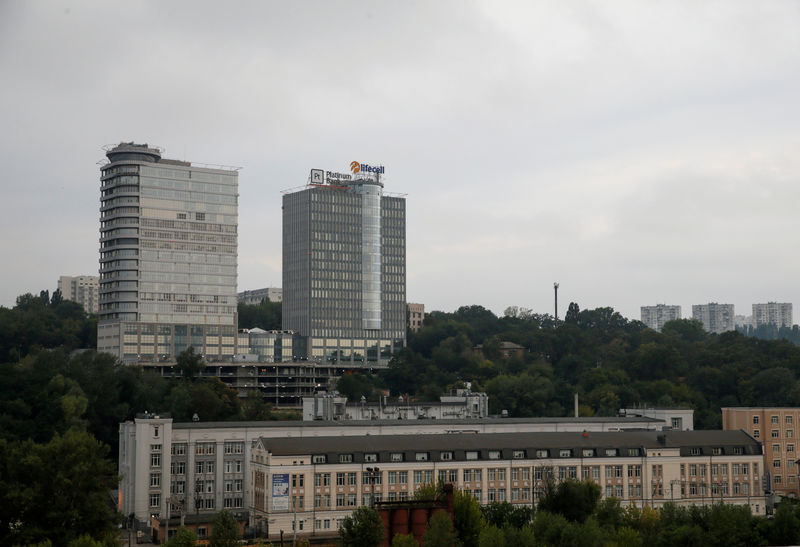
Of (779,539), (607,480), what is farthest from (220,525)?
(607,480)

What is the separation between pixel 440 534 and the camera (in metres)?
110

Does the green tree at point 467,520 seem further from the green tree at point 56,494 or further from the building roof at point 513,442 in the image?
the green tree at point 56,494

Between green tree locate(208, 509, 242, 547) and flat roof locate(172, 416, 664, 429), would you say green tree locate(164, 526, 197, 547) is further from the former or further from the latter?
flat roof locate(172, 416, 664, 429)

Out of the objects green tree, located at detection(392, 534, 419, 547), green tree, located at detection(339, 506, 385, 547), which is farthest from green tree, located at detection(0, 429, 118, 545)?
green tree, located at detection(392, 534, 419, 547)

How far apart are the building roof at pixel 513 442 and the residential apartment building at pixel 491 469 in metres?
0.15

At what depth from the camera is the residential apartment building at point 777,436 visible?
178 meters

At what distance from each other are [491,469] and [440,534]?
47187 mm

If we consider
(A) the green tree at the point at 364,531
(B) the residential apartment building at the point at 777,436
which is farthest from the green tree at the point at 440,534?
(B) the residential apartment building at the point at 777,436

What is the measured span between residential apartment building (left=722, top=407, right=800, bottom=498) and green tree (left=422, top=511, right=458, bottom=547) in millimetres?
83483

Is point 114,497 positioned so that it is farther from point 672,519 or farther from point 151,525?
point 672,519

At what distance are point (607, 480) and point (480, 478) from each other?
65.5 ft

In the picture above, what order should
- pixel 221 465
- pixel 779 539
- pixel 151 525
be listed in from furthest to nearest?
pixel 221 465 < pixel 151 525 < pixel 779 539

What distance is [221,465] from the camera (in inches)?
6521

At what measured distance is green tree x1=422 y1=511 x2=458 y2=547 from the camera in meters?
110
